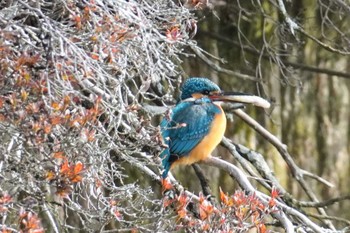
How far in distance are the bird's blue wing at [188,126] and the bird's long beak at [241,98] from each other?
0.08m

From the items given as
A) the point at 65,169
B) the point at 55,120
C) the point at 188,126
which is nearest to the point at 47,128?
the point at 55,120

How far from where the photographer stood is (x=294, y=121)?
689 centimetres

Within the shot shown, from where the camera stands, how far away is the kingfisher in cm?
490

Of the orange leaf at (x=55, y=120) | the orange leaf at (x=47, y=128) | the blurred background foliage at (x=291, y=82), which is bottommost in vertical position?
the blurred background foliage at (x=291, y=82)

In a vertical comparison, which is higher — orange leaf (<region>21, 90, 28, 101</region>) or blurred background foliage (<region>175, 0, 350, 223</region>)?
orange leaf (<region>21, 90, 28, 101</region>)

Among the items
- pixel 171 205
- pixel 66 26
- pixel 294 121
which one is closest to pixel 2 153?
pixel 66 26

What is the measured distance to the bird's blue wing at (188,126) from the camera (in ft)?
15.9

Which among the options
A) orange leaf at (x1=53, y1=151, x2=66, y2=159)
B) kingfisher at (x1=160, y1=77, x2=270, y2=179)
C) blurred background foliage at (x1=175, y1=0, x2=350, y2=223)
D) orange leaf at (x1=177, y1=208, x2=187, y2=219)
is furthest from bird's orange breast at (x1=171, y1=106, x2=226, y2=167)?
orange leaf at (x1=53, y1=151, x2=66, y2=159)

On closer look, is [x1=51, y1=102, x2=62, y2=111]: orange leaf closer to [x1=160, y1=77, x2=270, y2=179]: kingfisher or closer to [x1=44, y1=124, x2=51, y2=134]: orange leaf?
[x1=44, y1=124, x2=51, y2=134]: orange leaf

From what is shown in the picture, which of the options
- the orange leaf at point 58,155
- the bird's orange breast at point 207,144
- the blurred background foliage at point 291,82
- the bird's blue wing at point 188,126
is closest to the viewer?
the orange leaf at point 58,155

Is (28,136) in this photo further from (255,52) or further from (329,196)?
(329,196)

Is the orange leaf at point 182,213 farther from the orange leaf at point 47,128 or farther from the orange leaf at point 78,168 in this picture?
the orange leaf at point 47,128

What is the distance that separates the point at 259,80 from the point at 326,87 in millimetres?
1515

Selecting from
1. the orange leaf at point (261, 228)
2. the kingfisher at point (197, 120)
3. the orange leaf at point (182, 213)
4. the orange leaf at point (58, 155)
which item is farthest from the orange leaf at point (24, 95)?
the kingfisher at point (197, 120)
